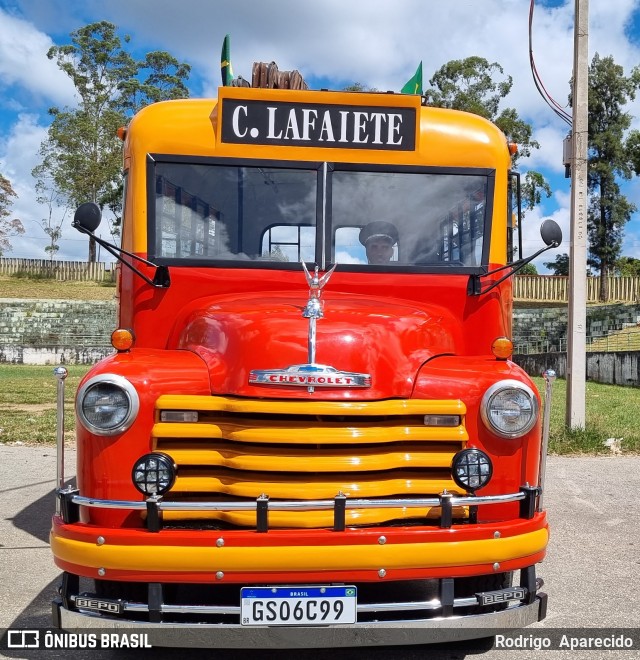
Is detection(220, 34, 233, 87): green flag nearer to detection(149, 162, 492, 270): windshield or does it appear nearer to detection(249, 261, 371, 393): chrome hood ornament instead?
detection(149, 162, 492, 270): windshield

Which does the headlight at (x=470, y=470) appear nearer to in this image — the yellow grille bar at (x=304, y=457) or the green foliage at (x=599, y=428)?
the yellow grille bar at (x=304, y=457)

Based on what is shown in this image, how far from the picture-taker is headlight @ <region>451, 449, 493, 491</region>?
135 inches

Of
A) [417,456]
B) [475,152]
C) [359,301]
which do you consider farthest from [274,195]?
[417,456]

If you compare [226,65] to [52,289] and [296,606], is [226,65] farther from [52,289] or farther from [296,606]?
[52,289]

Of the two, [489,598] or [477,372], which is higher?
[477,372]

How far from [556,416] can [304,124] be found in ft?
33.6

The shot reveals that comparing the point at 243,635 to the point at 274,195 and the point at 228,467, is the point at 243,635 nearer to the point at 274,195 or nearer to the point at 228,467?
the point at 228,467

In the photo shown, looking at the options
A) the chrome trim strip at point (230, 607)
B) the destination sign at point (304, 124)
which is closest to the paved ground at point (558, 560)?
the chrome trim strip at point (230, 607)

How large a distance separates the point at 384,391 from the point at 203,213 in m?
1.76

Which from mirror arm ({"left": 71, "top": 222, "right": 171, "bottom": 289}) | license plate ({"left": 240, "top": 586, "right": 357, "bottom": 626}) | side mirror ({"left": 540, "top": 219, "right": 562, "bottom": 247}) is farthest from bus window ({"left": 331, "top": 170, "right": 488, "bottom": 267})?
license plate ({"left": 240, "top": 586, "right": 357, "bottom": 626})

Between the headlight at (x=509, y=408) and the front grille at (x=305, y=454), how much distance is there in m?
0.15

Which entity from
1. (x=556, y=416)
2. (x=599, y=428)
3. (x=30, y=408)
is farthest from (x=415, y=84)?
(x=30, y=408)

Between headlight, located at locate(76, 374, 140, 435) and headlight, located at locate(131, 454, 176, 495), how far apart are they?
0.20 metres

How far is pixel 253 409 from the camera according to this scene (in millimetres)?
3383
